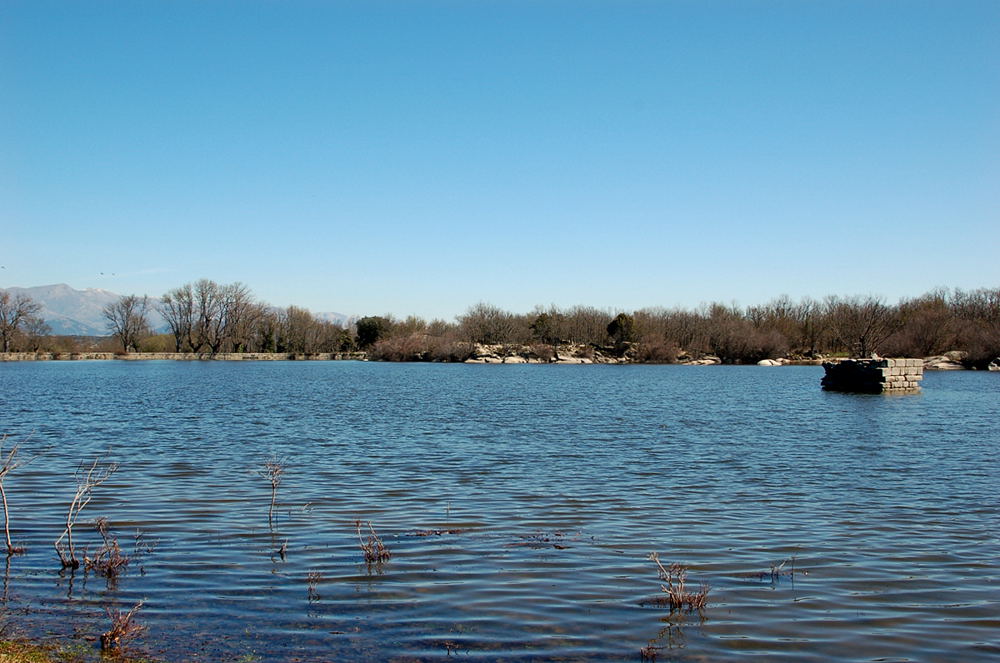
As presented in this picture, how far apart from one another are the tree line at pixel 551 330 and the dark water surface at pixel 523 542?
314 ft

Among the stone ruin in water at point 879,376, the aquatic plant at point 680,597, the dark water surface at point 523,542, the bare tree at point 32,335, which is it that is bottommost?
the dark water surface at point 523,542

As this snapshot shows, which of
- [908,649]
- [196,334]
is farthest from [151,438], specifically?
[196,334]

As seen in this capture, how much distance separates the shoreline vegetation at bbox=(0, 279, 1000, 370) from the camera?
113m

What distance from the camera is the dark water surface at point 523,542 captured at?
777cm

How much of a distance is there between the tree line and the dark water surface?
95.6 m

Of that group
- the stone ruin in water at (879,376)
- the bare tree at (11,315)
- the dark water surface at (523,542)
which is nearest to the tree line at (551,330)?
the bare tree at (11,315)

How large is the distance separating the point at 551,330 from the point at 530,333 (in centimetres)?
363

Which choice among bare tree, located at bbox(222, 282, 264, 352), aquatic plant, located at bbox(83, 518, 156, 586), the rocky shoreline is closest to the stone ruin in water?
aquatic plant, located at bbox(83, 518, 156, 586)

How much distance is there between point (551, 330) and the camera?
441 feet

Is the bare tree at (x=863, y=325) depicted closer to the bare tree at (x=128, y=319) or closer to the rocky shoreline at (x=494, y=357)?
the rocky shoreline at (x=494, y=357)

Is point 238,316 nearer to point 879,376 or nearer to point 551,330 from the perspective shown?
point 551,330

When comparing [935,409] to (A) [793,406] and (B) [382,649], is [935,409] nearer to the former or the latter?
(A) [793,406]

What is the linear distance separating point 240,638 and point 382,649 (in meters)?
1.39

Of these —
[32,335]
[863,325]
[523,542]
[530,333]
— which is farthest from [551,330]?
[523,542]
